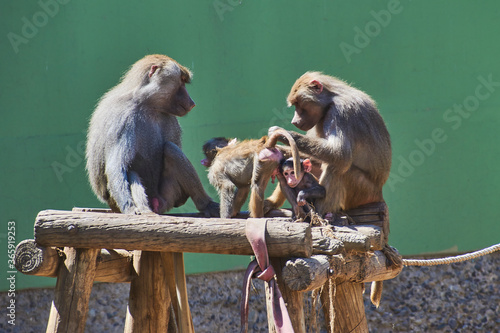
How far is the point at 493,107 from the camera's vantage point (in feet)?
19.4

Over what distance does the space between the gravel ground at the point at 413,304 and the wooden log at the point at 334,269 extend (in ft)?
7.02

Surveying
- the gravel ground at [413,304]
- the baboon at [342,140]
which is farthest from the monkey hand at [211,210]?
the gravel ground at [413,304]

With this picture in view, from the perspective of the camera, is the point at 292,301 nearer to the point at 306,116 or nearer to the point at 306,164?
the point at 306,164

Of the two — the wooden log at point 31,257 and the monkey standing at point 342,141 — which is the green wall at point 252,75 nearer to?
the monkey standing at point 342,141

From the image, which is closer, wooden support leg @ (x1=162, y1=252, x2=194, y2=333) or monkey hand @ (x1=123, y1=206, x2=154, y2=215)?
wooden support leg @ (x1=162, y1=252, x2=194, y2=333)

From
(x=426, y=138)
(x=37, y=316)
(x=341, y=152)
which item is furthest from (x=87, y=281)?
(x=426, y=138)

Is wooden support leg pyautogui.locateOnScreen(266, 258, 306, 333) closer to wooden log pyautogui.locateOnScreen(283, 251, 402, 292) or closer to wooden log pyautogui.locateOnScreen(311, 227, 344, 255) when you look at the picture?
wooden log pyautogui.locateOnScreen(283, 251, 402, 292)

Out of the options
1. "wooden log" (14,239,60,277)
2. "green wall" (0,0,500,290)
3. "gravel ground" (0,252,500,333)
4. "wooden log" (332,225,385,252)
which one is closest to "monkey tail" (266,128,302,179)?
"wooden log" (332,225,385,252)

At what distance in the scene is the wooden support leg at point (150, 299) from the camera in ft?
14.1

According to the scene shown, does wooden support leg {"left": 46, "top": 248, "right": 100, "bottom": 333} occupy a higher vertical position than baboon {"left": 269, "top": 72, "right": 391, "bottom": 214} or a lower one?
lower

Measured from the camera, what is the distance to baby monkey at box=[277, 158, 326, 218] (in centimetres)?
416

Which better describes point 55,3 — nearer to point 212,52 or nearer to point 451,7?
point 212,52

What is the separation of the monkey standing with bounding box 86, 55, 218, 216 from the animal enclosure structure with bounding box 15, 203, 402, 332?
440mm

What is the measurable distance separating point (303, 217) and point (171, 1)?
2.76 meters
